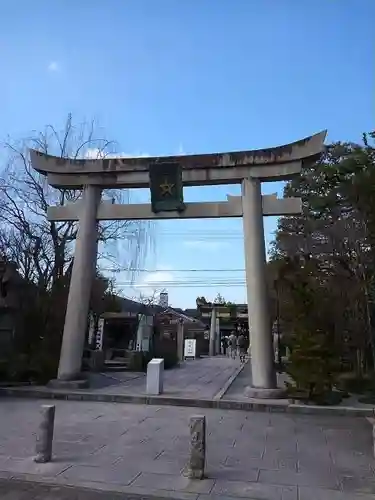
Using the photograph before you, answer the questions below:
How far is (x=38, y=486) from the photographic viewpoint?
5.10 m

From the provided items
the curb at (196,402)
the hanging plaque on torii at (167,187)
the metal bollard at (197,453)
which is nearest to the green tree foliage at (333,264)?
the curb at (196,402)

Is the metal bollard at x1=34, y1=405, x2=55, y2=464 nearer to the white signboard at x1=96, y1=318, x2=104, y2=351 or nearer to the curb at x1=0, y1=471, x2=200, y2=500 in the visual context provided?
the curb at x1=0, y1=471, x2=200, y2=500

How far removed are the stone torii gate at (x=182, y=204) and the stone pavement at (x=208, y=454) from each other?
2.83 metres

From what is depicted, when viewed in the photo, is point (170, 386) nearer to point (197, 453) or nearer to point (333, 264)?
point (333, 264)

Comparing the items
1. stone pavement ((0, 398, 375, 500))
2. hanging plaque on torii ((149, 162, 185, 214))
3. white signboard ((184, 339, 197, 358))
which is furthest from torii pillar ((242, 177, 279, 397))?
white signboard ((184, 339, 197, 358))

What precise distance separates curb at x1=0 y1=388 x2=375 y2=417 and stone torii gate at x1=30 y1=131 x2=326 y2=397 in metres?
0.81

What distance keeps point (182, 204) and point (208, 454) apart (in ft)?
27.2

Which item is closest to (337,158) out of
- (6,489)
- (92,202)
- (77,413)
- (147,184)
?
(147,184)

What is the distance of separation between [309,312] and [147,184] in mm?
6468

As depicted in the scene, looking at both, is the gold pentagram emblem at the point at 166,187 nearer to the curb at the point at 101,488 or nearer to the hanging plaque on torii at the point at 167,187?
the hanging plaque on torii at the point at 167,187

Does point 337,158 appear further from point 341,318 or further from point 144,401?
point 144,401

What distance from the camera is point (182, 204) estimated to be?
1362cm

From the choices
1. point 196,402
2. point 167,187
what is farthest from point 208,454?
point 167,187

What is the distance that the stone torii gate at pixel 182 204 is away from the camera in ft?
40.9
